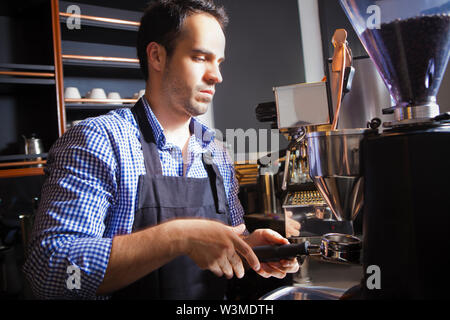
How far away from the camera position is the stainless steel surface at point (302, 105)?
3.22 ft

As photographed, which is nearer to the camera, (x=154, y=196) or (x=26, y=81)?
(x=154, y=196)

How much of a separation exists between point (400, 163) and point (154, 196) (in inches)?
22.3

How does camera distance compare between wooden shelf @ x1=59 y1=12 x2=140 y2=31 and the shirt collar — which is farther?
wooden shelf @ x1=59 y1=12 x2=140 y2=31

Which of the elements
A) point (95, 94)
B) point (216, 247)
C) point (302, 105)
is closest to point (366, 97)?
point (302, 105)

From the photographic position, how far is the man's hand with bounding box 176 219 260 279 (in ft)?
1.79

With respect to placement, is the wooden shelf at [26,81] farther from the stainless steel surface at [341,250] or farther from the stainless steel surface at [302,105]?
the stainless steel surface at [341,250]

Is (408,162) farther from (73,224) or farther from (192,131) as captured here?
(192,131)

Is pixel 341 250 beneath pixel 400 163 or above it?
beneath

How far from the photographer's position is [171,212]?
0.85m

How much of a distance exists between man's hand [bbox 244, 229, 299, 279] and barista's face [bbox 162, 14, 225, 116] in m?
0.43

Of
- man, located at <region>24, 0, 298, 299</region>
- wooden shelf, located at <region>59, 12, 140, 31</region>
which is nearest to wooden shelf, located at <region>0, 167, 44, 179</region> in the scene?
wooden shelf, located at <region>59, 12, 140, 31</region>

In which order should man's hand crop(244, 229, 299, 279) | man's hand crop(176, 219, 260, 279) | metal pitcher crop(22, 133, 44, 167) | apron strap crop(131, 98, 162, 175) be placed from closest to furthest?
1. man's hand crop(176, 219, 260, 279)
2. man's hand crop(244, 229, 299, 279)
3. apron strap crop(131, 98, 162, 175)
4. metal pitcher crop(22, 133, 44, 167)

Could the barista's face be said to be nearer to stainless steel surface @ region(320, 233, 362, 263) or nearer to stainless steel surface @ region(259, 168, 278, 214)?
stainless steel surface @ region(320, 233, 362, 263)

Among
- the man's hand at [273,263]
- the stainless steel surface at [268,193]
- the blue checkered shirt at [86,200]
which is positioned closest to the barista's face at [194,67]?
the blue checkered shirt at [86,200]
